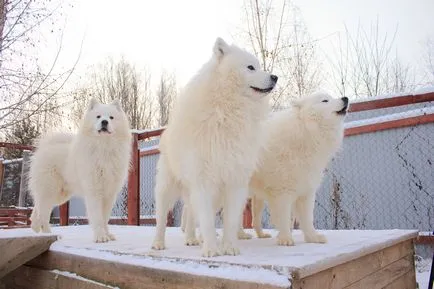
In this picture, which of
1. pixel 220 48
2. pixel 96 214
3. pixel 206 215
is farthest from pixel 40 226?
pixel 220 48

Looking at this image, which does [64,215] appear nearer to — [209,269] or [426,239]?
[209,269]

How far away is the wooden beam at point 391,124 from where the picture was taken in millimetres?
5375

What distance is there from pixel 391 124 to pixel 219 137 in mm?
4366

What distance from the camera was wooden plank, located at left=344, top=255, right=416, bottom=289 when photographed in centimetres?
231

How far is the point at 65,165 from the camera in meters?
4.21

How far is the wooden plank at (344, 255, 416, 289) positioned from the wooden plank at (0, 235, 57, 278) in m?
2.41

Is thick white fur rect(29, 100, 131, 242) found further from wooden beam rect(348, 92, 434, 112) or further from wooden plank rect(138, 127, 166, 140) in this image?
wooden beam rect(348, 92, 434, 112)

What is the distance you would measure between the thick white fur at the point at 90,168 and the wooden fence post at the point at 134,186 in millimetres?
911

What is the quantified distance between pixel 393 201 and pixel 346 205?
0.72 meters

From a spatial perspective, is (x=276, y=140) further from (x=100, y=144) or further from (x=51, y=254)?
(x=51, y=254)

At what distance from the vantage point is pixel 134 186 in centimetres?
509

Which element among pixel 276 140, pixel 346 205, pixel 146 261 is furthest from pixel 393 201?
pixel 146 261

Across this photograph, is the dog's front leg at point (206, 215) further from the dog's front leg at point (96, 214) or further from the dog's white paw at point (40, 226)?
the dog's white paw at point (40, 226)

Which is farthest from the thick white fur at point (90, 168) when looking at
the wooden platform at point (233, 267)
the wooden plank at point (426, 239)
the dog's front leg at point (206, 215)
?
the wooden plank at point (426, 239)
